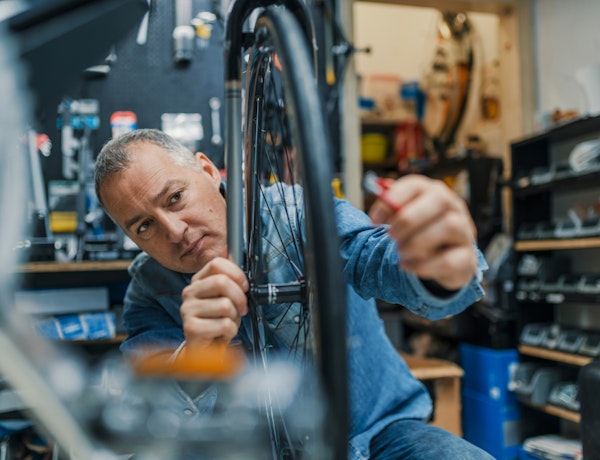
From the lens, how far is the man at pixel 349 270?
2.04 feet

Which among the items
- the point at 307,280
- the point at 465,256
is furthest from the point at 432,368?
the point at 465,256

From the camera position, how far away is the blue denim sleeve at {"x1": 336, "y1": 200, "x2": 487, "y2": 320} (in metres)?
0.77

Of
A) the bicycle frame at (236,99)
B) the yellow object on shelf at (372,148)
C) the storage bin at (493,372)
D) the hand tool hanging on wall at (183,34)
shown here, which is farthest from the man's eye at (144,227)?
the yellow object on shelf at (372,148)

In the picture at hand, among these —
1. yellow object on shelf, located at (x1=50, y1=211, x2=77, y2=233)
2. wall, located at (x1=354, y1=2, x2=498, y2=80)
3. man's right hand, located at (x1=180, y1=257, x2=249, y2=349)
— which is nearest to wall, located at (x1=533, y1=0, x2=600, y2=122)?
wall, located at (x1=354, y1=2, x2=498, y2=80)

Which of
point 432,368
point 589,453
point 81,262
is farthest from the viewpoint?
point 432,368

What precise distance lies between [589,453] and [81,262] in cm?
183

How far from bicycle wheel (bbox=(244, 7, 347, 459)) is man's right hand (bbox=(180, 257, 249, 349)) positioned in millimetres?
75

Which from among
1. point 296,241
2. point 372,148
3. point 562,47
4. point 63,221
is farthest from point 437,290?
point 372,148

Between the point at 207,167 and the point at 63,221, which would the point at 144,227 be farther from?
the point at 63,221

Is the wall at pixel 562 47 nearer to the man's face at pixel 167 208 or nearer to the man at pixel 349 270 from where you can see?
the man at pixel 349 270

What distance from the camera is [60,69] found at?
2.35ft

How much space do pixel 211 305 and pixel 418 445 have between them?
0.54 meters

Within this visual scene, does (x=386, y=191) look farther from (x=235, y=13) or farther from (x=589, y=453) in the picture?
(x=589, y=453)

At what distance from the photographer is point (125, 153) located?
1.11 m
